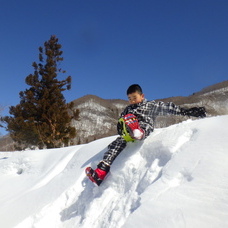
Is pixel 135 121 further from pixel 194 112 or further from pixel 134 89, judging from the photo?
pixel 194 112

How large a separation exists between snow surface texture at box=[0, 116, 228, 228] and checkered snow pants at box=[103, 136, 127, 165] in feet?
0.25

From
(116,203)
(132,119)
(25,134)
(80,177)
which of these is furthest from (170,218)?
(25,134)

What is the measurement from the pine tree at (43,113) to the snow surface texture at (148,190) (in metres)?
10.3

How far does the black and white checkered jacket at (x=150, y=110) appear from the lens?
2.93 metres

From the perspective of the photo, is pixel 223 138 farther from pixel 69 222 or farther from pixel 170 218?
pixel 69 222

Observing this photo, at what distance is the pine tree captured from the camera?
44.2ft

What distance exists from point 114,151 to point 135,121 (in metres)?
0.48

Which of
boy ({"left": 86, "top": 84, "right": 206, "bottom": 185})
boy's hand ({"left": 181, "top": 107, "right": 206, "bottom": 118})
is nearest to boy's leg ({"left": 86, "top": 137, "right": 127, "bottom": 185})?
boy ({"left": 86, "top": 84, "right": 206, "bottom": 185})

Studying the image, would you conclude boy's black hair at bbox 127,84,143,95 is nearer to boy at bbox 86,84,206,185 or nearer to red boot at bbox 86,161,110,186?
boy at bbox 86,84,206,185

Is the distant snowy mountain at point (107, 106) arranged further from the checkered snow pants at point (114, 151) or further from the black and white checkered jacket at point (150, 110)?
the checkered snow pants at point (114, 151)

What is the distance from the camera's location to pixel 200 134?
7.20 feet


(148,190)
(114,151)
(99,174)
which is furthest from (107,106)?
(148,190)

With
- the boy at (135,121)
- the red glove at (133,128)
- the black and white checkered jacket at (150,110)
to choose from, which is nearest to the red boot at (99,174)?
the boy at (135,121)

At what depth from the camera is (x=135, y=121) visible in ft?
8.63
